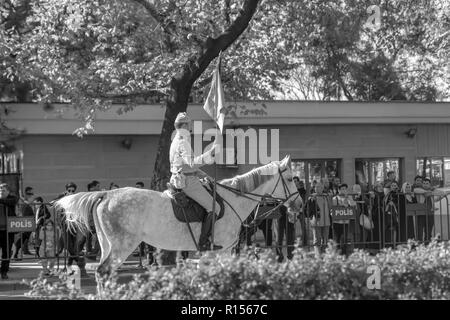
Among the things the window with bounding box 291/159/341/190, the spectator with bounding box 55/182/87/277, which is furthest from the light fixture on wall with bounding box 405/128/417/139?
the spectator with bounding box 55/182/87/277

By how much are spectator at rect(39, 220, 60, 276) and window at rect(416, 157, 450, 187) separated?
15.8 m

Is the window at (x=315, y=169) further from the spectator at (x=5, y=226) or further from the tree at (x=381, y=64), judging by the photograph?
the spectator at (x=5, y=226)

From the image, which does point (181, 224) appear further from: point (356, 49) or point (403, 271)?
point (356, 49)

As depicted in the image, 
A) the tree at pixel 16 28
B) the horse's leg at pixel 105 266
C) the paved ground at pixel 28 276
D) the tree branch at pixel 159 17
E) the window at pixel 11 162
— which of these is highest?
the tree at pixel 16 28

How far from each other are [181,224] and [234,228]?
93 centimetres

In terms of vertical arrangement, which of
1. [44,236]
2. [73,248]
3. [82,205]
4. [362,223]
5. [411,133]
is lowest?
[73,248]

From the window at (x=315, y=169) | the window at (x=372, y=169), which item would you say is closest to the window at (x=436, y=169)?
the window at (x=372, y=169)

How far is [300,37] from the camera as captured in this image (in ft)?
66.5

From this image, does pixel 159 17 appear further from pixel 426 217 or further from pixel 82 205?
pixel 426 217

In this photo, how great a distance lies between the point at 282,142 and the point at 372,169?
3.77 metres

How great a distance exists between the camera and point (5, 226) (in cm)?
1473

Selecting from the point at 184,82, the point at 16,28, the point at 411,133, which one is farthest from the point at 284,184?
the point at 16,28

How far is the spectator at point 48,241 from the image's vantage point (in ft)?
47.6

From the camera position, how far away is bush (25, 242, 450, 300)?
6.66 m
